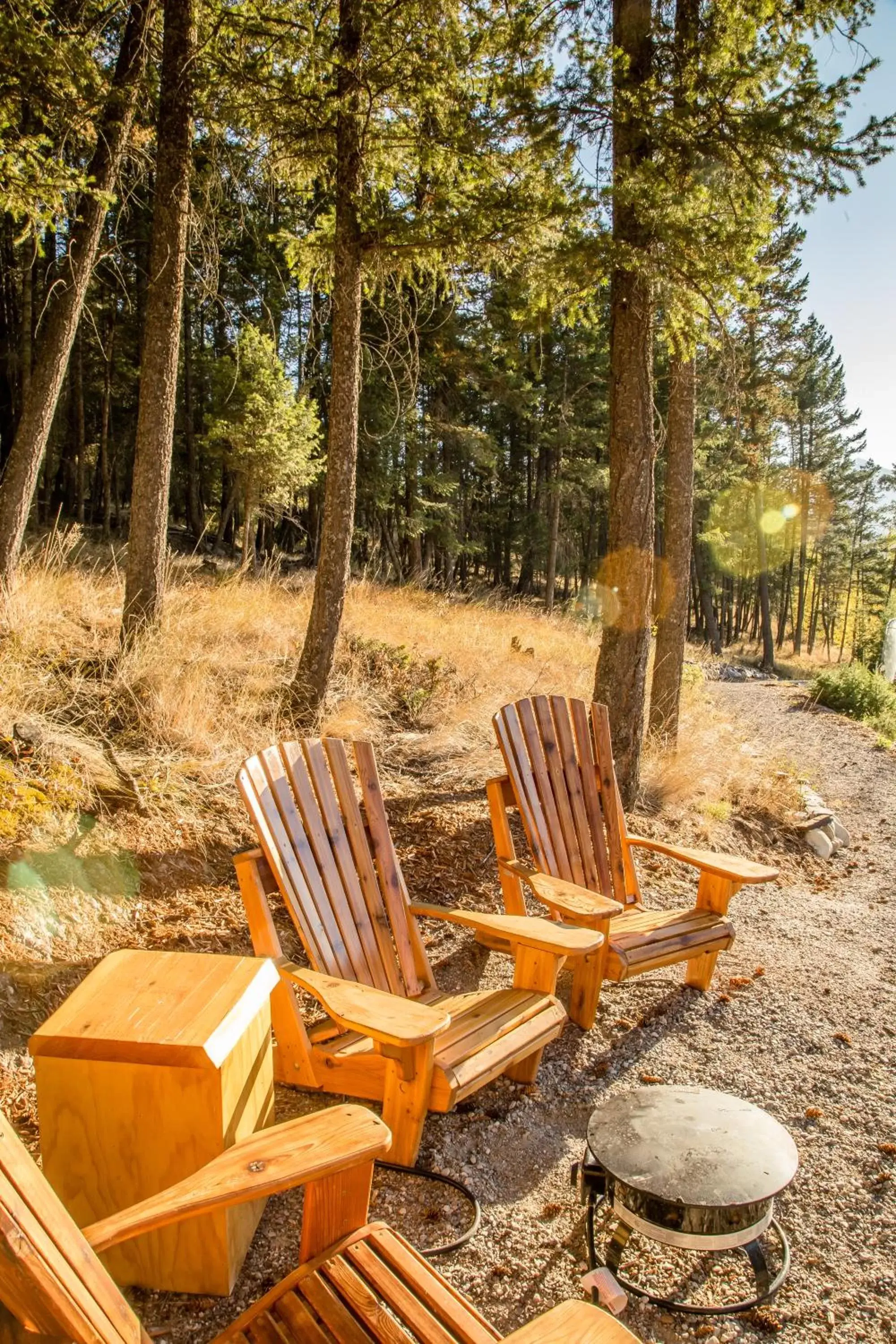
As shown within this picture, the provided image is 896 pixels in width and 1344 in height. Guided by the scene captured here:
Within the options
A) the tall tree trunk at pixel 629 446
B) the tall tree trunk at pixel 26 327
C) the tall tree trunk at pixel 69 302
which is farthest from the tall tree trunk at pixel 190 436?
the tall tree trunk at pixel 629 446

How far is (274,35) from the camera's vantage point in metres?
5.15

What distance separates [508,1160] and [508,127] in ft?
18.9

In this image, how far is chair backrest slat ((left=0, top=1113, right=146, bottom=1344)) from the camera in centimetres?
93

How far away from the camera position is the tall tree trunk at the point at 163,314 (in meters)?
5.41

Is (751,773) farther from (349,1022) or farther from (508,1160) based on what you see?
(349,1022)

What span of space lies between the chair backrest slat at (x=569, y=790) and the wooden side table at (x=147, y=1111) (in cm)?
182

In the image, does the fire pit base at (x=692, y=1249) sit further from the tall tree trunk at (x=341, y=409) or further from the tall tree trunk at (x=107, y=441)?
the tall tree trunk at (x=107, y=441)

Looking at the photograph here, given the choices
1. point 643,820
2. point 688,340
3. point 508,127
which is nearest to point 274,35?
point 508,127

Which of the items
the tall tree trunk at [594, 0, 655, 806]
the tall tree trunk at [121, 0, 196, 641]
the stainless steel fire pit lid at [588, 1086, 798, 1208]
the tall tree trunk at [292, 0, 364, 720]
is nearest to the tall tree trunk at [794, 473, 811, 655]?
the tall tree trunk at [594, 0, 655, 806]

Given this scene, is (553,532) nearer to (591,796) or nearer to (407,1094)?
(591,796)

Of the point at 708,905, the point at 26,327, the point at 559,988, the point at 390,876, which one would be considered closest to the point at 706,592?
the point at 26,327

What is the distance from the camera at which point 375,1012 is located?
79.4 inches

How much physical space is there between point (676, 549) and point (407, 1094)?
658cm

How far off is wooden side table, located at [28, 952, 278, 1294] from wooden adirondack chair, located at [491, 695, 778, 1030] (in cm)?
143
